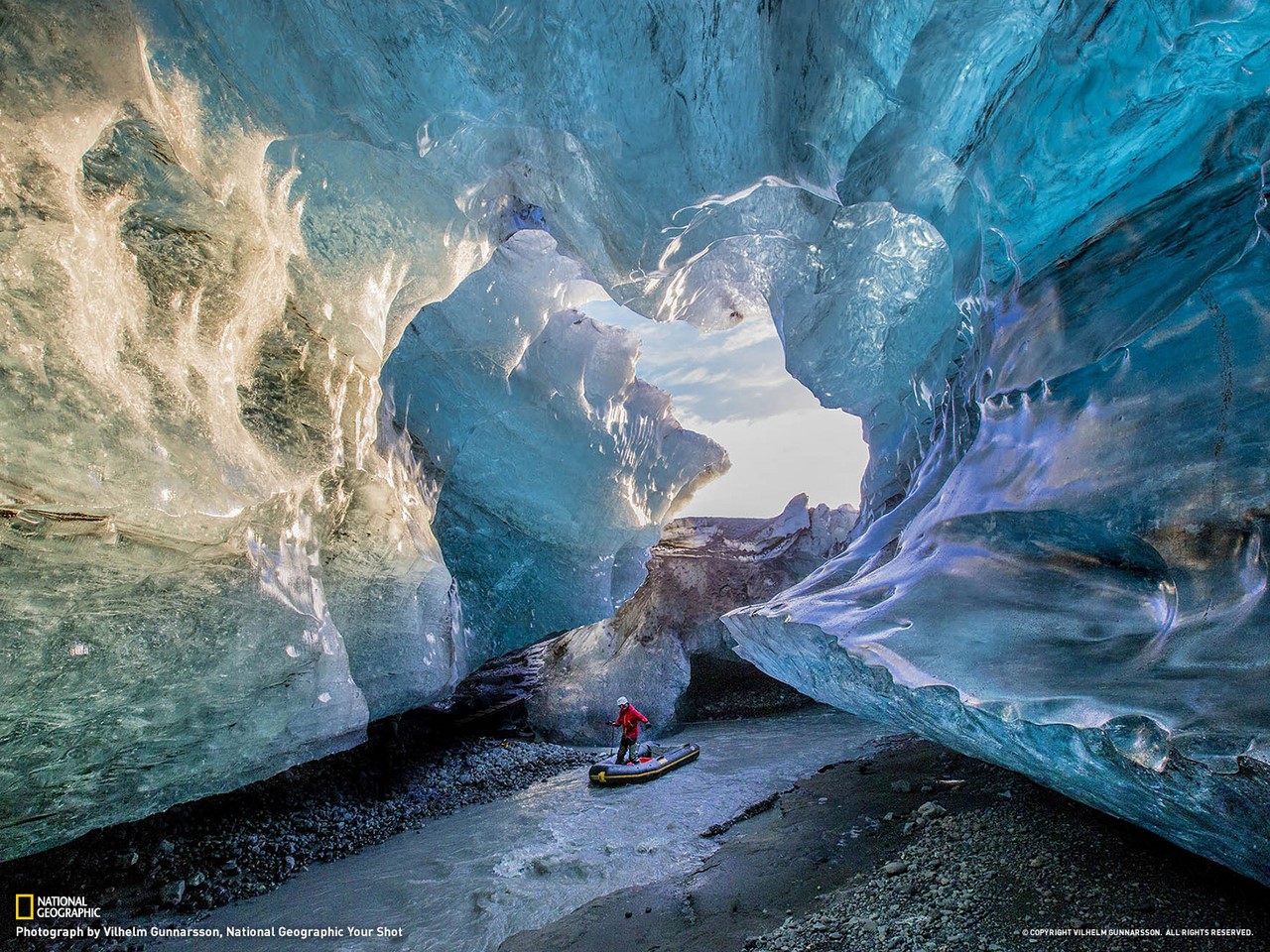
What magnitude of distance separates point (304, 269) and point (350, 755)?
609cm

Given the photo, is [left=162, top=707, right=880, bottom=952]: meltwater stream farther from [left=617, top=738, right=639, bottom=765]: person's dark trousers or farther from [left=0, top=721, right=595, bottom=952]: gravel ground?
[left=617, top=738, right=639, bottom=765]: person's dark trousers

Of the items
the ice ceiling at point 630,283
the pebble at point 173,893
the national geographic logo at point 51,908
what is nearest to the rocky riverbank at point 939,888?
the ice ceiling at point 630,283

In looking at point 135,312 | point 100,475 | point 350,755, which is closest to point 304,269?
point 135,312

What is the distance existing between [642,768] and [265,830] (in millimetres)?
4069

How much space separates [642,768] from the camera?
733 centimetres

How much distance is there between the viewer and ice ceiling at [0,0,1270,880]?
8.46 feet

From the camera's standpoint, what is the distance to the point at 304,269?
4508 millimetres

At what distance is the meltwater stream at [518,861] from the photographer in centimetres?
420

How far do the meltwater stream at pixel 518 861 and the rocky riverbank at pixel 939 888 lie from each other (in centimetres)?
38

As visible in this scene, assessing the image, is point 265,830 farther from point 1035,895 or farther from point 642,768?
point 1035,895

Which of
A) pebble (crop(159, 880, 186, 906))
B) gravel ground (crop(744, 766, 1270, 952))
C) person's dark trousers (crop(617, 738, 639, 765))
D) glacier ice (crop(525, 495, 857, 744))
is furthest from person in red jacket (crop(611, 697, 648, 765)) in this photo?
pebble (crop(159, 880, 186, 906))

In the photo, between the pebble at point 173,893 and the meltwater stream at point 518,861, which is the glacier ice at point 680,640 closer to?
the meltwater stream at point 518,861

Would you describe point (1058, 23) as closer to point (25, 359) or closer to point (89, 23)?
point (89, 23)

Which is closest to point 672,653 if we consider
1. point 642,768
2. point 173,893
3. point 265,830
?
point 642,768
